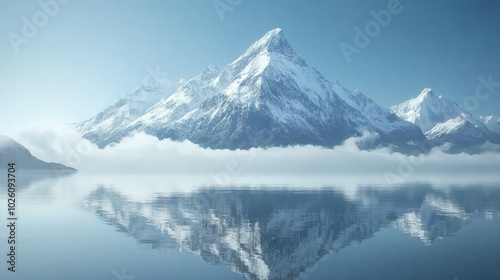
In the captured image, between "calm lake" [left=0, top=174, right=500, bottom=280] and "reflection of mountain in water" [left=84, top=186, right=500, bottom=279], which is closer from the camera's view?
"calm lake" [left=0, top=174, right=500, bottom=280]

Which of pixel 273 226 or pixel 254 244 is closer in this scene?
pixel 254 244

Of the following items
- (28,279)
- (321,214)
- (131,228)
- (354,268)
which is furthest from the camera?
(321,214)

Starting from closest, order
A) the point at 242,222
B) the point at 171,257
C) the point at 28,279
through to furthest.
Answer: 1. the point at 28,279
2. the point at 171,257
3. the point at 242,222

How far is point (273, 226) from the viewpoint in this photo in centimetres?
10006

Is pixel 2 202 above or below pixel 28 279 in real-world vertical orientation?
above

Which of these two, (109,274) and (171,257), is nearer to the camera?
(109,274)

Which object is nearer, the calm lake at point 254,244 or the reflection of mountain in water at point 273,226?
the calm lake at point 254,244

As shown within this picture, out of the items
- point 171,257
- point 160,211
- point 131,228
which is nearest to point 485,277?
point 171,257

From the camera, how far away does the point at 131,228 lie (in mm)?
97688

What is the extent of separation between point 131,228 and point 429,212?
3754 inches

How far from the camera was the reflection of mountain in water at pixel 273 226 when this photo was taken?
69375 mm

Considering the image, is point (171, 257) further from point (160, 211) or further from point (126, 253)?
point (160, 211)

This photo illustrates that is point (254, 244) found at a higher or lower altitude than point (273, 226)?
lower

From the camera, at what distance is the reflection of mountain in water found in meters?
69.4
